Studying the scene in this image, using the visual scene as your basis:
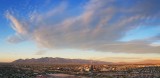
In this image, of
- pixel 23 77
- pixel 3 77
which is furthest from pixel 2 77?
pixel 23 77

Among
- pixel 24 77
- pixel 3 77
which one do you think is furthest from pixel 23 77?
pixel 3 77

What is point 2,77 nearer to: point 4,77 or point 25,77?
point 4,77

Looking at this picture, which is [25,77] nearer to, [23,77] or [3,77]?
[23,77]

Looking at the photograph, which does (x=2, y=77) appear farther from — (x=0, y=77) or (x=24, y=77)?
(x=24, y=77)

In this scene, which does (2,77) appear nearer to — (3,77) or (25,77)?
(3,77)

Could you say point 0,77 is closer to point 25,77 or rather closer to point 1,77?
point 1,77
